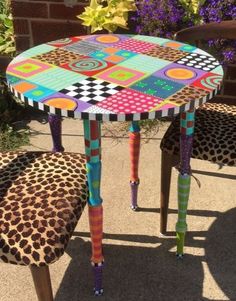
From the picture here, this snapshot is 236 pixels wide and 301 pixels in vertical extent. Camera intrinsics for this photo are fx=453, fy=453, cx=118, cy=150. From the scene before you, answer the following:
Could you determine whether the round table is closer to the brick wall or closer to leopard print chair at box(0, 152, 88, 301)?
leopard print chair at box(0, 152, 88, 301)

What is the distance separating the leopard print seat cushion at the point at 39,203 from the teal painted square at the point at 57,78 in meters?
0.37

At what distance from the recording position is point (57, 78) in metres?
1.89

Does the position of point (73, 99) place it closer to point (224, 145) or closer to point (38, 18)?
point (224, 145)

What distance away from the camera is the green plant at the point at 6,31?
3.85m

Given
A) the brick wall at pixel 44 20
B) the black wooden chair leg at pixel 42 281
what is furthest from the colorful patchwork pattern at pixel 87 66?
the brick wall at pixel 44 20

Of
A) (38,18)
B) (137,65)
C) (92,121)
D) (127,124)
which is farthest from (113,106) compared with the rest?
(38,18)

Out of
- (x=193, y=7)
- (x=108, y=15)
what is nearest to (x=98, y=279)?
(x=108, y=15)

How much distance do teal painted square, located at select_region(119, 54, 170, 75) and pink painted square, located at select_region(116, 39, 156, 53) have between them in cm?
11

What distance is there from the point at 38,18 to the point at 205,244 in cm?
223

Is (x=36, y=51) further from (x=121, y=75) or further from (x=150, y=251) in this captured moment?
(x=150, y=251)

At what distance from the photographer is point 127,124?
3645mm

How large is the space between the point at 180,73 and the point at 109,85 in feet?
1.13

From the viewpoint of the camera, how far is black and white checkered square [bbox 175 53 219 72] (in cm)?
204

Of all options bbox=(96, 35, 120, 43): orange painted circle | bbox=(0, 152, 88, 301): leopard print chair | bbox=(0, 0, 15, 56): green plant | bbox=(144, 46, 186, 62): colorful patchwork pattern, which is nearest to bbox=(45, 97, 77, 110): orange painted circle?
bbox=(0, 152, 88, 301): leopard print chair
